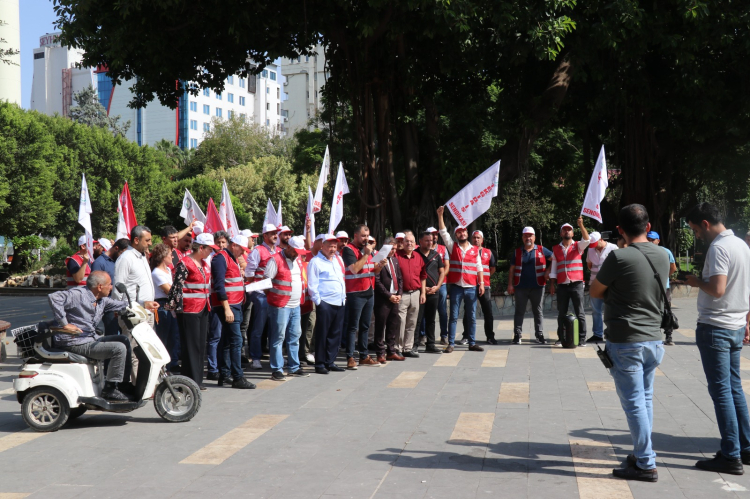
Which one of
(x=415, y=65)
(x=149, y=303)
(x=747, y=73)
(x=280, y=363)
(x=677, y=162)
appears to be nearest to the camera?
(x=149, y=303)

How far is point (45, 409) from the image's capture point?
22.7 ft

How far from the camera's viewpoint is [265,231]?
10117 millimetres

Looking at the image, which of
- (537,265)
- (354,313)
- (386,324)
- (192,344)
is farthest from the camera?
(537,265)

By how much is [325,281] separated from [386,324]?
1.52 metres

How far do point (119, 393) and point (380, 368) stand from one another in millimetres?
4074

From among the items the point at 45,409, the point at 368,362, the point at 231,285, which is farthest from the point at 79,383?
the point at 368,362

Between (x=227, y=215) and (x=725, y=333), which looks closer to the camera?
(x=725, y=333)

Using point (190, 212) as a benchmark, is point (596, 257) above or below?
below

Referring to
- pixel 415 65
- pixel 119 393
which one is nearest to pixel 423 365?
pixel 119 393

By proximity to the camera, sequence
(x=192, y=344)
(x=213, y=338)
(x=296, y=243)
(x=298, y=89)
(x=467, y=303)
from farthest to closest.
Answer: (x=298, y=89) → (x=467, y=303) → (x=296, y=243) → (x=213, y=338) → (x=192, y=344)

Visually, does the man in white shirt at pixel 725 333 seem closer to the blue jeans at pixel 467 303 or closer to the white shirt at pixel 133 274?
the white shirt at pixel 133 274

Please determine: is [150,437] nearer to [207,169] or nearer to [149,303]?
[149,303]

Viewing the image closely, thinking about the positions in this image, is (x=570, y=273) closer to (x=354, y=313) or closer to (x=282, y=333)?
(x=354, y=313)

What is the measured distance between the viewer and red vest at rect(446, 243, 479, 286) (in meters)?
12.3
